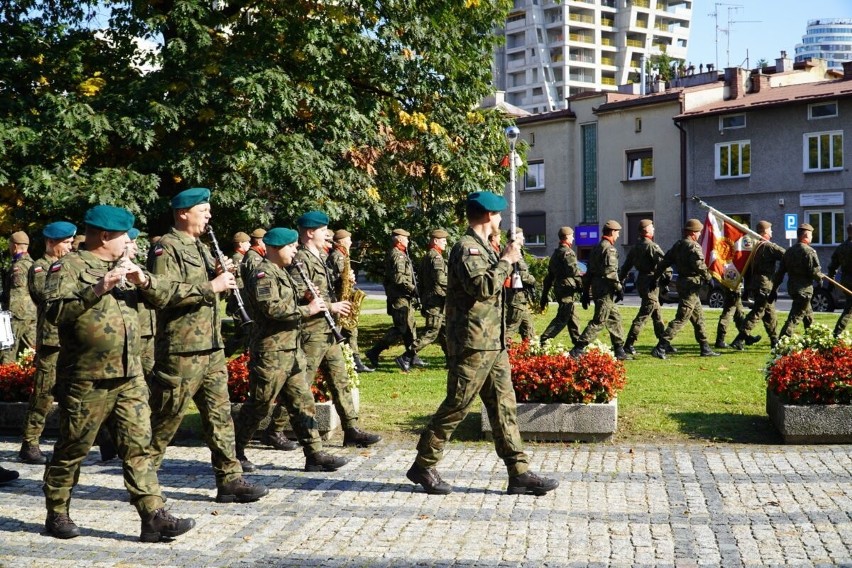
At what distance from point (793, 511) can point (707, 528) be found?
753mm

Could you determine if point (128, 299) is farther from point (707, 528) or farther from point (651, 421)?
point (651, 421)

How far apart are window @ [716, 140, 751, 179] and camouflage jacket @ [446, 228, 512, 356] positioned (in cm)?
3839

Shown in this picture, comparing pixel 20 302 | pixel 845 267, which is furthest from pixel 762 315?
pixel 20 302

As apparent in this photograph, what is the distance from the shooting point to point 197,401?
7.54 meters

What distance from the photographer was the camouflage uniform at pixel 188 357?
287 inches

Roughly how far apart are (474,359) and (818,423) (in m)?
3.47

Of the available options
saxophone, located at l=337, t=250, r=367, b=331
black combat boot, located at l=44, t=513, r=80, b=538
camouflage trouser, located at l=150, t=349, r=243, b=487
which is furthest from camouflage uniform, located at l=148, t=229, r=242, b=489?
saxophone, located at l=337, t=250, r=367, b=331

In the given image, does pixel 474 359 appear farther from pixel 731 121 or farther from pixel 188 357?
pixel 731 121

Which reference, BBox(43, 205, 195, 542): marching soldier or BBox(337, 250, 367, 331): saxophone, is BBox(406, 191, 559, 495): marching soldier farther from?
BBox(337, 250, 367, 331): saxophone

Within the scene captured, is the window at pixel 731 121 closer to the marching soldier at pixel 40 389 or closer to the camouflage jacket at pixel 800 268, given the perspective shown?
the camouflage jacket at pixel 800 268

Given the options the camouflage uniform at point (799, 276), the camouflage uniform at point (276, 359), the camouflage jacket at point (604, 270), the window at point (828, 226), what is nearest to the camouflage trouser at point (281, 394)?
the camouflage uniform at point (276, 359)

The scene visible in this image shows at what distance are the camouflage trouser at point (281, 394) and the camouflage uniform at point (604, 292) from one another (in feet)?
25.3

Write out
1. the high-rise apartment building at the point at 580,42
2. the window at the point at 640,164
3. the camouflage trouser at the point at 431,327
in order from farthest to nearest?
the high-rise apartment building at the point at 580,42, the window at the point at 640,164, the camouflage trouser at the point at 431,327

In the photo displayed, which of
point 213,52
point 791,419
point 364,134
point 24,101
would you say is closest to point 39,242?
point 24,101
